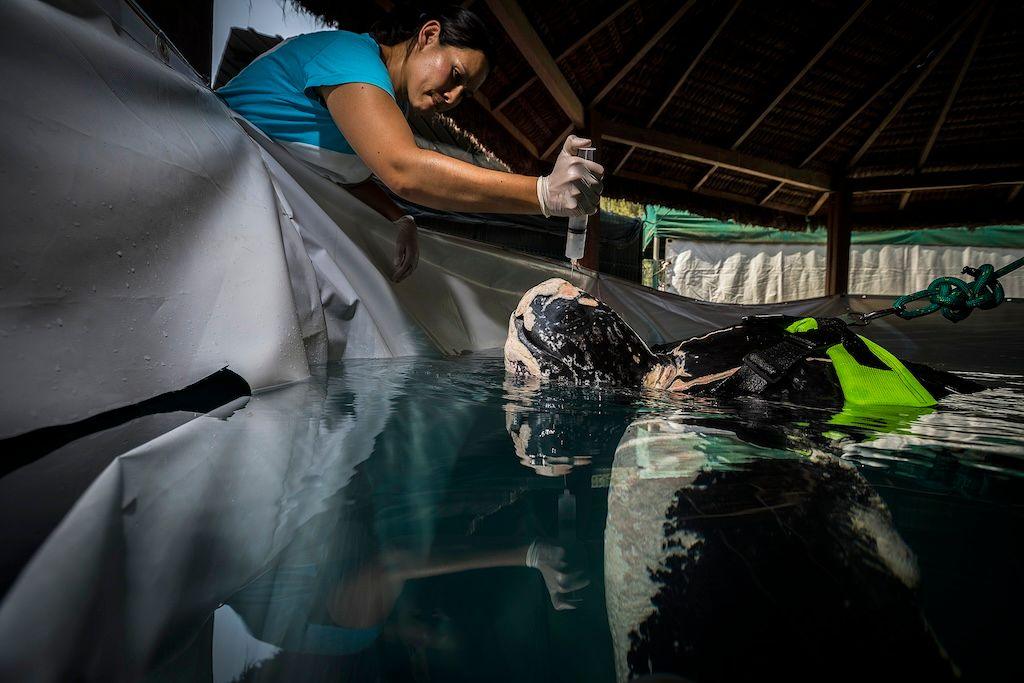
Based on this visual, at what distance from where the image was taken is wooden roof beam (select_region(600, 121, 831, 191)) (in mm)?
4363

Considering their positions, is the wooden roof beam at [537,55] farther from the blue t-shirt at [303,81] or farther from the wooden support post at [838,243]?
the wooden support post at [838,243]

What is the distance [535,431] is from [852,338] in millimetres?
941

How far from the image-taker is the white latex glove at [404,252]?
91.8 inches

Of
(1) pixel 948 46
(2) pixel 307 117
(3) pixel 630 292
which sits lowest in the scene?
(3) pixel 630 292

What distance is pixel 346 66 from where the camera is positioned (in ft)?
5.52

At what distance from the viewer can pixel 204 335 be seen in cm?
106

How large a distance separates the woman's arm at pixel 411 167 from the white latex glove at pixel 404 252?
2.15 feet

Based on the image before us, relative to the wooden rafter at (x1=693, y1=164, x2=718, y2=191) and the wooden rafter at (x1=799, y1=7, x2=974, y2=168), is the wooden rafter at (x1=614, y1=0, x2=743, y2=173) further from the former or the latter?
the wooden rafter at (x1=799, y1=7, x2=974, y2=168)

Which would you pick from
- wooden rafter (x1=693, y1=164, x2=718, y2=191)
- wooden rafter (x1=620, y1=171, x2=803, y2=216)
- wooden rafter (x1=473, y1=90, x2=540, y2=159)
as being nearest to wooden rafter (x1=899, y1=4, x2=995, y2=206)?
wooden rafter (x1=620, y1=171, x2=803, y2=216)

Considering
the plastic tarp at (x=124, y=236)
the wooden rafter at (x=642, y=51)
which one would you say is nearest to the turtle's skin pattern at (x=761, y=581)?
the plastic tarp at (x=124, y=236)

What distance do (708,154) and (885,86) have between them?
4.98ft

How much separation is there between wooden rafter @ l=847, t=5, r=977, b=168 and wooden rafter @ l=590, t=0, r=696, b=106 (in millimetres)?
2163

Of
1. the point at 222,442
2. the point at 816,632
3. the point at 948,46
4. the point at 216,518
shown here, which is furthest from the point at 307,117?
the point at 948,46

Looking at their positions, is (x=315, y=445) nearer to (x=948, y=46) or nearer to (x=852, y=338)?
(x=852, y=338)
